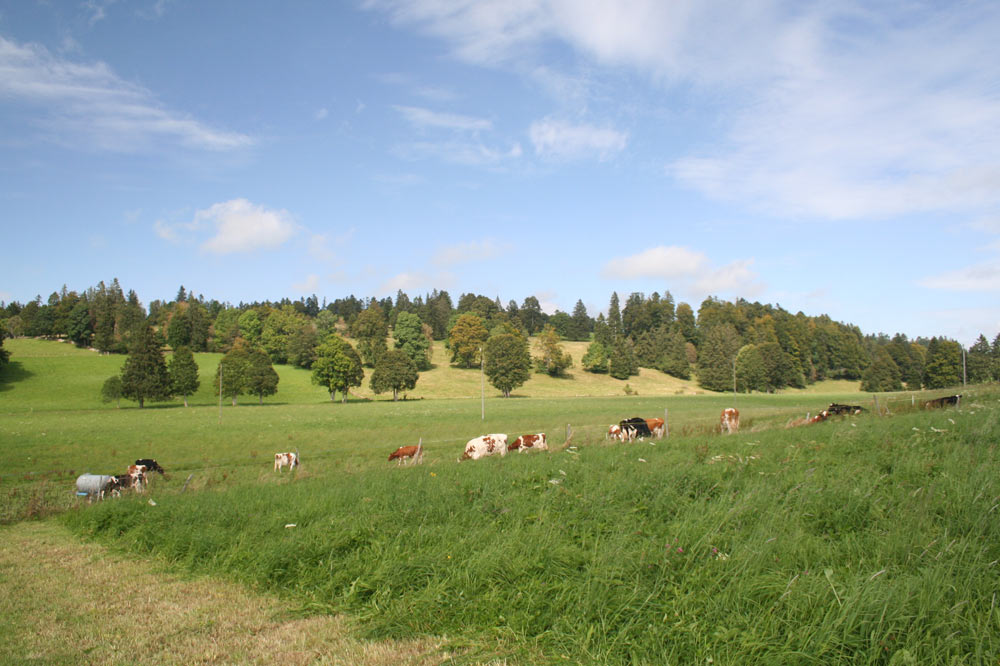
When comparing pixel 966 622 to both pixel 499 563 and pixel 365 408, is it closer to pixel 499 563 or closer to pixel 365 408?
pixel 499 563

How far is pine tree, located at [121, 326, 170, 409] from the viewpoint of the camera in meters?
60.9

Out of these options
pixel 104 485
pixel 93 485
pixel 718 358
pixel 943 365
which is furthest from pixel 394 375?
pixel 943 365

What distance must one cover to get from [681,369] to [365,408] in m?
73.1

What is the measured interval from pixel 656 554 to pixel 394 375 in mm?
70711

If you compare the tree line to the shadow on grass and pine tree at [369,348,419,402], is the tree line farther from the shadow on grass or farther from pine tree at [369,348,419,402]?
the shadow on grass

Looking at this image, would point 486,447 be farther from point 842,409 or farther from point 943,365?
point 943,365

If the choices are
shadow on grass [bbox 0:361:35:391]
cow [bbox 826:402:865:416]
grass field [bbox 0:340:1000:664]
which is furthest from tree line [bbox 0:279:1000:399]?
grass field [bbox 0:340:1000:664]

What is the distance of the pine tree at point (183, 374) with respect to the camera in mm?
64562

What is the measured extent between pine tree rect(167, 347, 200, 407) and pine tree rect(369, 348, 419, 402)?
69.5ft

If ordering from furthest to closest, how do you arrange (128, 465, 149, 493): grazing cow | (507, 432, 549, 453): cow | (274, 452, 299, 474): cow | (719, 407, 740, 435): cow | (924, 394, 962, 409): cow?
(719, 407, 740, 435): cow, (924, 394, 962, 409): cow, (274, 452, 299, 474): cow, (507, 432, 549, 453): cow, (128, 465, 149, 493): grazing cow

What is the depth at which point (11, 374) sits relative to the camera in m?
75.6

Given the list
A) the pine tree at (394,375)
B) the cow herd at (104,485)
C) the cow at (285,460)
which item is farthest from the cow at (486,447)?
the pine tree at (394,375)

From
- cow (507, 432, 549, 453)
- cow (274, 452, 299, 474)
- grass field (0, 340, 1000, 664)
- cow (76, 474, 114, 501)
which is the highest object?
grass field (0, 340, 1000, 664)

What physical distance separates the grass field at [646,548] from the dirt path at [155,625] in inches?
11.7
